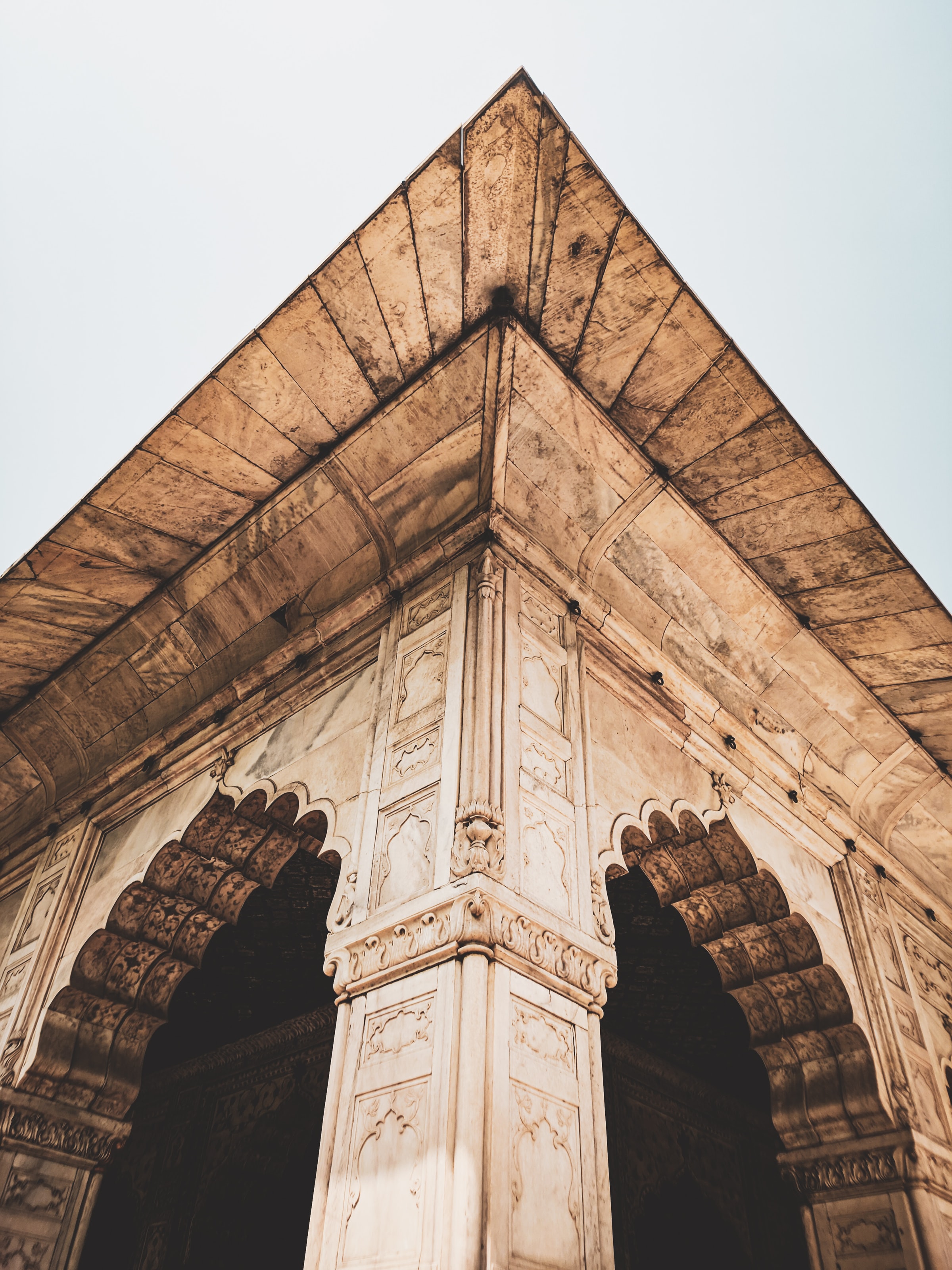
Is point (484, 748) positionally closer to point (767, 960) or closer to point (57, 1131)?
point (767, 960)

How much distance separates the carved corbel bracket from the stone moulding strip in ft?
0.20

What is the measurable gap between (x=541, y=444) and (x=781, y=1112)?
12.4ft

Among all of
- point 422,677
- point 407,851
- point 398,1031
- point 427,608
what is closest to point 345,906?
point 407,851

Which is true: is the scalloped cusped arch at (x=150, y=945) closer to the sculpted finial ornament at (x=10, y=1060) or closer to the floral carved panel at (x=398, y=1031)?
the sculpted finial ornament at (x=10, y=1060)

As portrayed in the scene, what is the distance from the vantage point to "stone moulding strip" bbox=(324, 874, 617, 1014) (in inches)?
124

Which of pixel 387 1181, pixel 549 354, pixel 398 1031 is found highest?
pixel 549 354

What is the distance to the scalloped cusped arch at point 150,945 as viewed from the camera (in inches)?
202

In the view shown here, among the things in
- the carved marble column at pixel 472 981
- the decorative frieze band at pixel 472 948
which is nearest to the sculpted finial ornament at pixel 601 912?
the carved marble column at pixel 472 981

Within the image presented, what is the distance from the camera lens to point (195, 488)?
5113mm

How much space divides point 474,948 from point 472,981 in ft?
0.36

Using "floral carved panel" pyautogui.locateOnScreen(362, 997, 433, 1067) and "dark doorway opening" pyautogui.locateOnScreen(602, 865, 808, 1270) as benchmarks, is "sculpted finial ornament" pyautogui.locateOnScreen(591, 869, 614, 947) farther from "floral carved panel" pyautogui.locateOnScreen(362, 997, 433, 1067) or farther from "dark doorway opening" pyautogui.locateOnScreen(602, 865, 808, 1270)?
"dark doorway opening" pyautogui.locateOnScreen(602, 865, 808, 1270)

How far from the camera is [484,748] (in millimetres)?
3695

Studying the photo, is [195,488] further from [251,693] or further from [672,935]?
[672,935]

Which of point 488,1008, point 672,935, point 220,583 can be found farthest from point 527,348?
point 672,935
